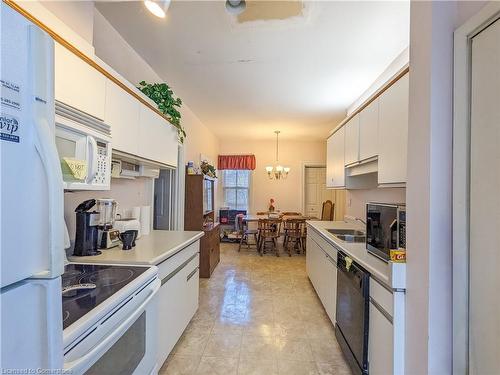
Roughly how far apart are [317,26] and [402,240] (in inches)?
70.5

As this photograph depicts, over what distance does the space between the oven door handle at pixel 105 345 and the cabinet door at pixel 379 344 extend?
1293 mm

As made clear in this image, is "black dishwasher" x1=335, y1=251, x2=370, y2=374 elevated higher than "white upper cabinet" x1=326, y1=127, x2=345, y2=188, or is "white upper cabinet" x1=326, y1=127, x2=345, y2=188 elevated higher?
"white upper cabinet" x1=326, y1=127, x2=345, y2=188

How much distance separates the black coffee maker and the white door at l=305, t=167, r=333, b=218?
5673 mm

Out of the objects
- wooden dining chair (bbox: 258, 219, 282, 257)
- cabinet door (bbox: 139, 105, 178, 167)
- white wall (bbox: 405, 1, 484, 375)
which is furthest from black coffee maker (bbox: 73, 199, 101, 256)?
wooden dining chair (bbox: 258, 219, 282, 257)

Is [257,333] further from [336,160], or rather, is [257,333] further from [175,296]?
[336,160]

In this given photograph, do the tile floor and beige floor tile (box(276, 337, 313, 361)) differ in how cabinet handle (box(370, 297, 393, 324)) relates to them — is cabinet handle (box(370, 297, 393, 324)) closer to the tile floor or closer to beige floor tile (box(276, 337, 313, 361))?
the tile floor

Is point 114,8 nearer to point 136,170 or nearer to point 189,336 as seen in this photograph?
point 136,170

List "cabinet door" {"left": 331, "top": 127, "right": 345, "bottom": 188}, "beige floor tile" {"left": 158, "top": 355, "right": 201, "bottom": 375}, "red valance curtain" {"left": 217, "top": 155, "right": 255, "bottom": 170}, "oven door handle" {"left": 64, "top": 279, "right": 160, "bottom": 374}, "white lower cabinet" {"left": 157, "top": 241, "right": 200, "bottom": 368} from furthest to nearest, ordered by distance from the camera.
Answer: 1. "red valance curtain" {"left": 217, "top": 155, "right": 255, "bottom": 170}
2. "cabinet door" {"left": 331, "top": 127, "right": 345, "bottom": 188}
3. "beige floor tile" {"left": 158, "top": 355, "right": 201, "bottom": 375}
4. "white lower cabinet" {"left": 157, "top": 241, "right": 200, "bottom": 368}
5. "oven door handle" {"left": 64, "top": 279, "right": 160, "bottom": 374}

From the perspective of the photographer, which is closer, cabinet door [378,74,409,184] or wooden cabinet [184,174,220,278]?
cabinet door [378,74,409,184]

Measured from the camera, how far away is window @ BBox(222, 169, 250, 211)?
22.3ft

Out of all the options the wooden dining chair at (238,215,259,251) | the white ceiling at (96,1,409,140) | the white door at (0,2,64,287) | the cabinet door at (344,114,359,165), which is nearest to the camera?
the white door at (0,2,64,287)

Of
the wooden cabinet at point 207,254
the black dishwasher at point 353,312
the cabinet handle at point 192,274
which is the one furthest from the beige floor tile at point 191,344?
the wooden cabinet at point 207,254

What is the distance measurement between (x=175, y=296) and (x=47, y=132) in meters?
1.71

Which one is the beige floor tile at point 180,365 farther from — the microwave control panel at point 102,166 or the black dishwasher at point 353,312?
the microwave control panel at point 102,166
